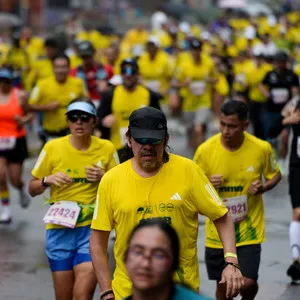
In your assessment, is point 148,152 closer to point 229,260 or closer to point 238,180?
point 229,260

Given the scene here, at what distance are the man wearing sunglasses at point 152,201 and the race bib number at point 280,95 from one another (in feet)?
37.5

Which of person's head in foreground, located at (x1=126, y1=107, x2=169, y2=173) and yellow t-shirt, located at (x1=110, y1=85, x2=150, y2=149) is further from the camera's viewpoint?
yellow t-shirt, located at (x1=110, y1=85, x2=150, y2=149)

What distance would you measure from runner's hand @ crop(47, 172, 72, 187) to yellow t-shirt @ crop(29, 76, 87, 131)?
507cm

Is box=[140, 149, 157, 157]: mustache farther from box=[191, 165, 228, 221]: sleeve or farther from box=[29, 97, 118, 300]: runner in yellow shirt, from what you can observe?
box=[29, 97, 118, 300]: runner in yellow shirt

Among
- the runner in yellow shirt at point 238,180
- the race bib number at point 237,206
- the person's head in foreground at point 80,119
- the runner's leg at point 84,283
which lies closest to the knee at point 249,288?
the runner in yellow shirt at point 238,180

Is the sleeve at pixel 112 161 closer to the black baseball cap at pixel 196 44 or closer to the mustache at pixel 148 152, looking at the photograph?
the mustache at pixel 148 152

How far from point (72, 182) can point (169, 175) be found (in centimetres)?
226

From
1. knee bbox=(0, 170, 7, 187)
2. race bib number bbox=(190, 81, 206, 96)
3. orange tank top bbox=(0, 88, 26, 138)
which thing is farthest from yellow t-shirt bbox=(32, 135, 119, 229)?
race bib number bbox=(190, 81, 206, 96)

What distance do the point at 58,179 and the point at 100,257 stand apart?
1830mm

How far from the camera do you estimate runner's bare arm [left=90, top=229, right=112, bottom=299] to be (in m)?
6.15

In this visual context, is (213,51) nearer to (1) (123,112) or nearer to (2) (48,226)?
(1) (123,112)

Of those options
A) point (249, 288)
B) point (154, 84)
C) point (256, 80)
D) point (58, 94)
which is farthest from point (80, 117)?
point (154, 84)

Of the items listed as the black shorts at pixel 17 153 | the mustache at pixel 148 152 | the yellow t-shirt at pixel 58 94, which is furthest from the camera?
the yellow t-shirt at pixel 58 94

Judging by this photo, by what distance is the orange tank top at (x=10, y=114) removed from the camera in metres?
12.8
